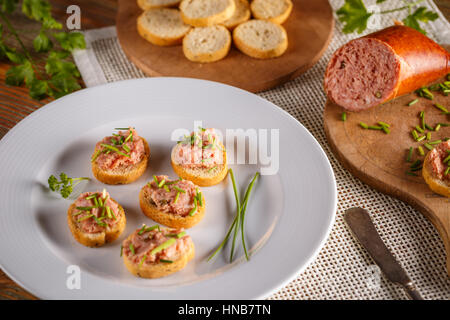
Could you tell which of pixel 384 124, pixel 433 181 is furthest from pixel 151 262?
pixel 384 124

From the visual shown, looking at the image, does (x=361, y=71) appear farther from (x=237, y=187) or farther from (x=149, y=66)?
(x=149, y=66)

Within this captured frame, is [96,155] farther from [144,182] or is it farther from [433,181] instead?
[433,181]

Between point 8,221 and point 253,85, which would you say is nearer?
point 8,221

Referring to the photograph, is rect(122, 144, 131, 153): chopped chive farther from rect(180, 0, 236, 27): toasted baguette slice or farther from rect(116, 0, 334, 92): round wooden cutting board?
rect(180, 0, 236, 27): toasted baguette slice

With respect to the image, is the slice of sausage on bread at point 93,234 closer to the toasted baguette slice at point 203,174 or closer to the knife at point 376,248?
the toasted baguette slice at point 203,174

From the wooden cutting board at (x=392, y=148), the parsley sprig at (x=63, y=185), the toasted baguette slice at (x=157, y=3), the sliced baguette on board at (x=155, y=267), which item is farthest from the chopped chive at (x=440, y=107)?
the parsley sprig at (x=63, y=185)
